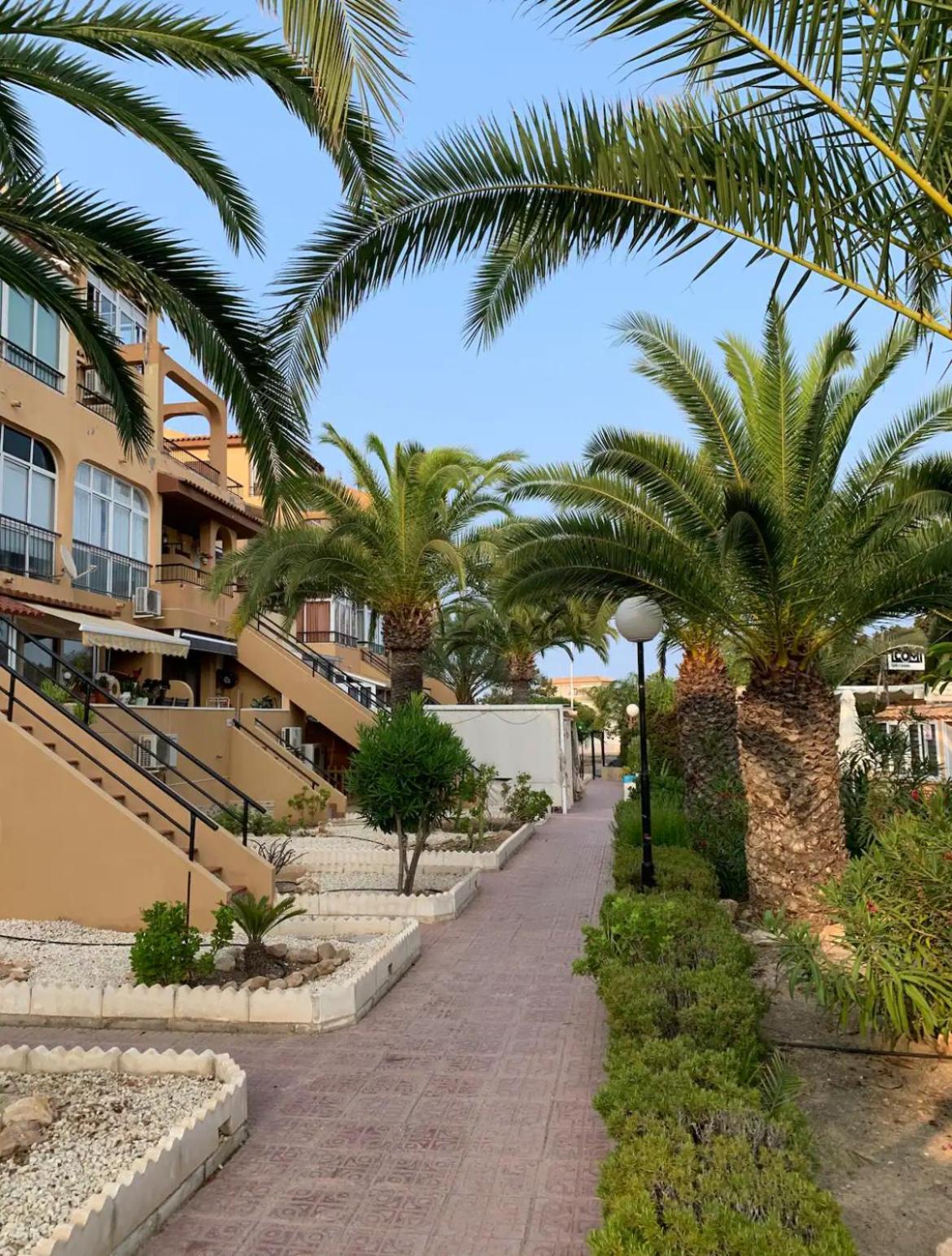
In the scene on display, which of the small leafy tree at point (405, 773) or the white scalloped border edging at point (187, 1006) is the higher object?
the small leafy tree at point (405, 773)

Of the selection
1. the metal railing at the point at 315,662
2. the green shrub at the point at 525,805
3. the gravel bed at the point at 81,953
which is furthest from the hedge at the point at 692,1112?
the metal railing at the point at 315,662

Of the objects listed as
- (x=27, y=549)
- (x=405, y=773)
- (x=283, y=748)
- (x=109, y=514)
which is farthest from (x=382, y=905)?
(x=109, y=514)

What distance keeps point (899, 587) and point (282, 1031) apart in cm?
→ 710

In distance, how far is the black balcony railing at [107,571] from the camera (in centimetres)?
1780

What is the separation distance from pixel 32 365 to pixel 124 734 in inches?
324

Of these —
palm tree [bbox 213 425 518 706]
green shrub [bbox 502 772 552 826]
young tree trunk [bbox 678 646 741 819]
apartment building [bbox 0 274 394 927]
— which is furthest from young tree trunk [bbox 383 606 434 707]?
young tree trunk [bbox 678 646 741 819]

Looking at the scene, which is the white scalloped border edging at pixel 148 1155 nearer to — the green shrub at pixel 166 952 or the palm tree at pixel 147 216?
the green shrub at pixel 166 952

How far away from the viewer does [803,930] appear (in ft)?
18.0

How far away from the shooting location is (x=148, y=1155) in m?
3.79

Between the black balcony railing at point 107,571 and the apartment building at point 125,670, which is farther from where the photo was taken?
the black balcony railing at point 107,571

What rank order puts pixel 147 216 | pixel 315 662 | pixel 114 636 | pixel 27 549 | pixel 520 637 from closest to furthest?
pixel 147 216, pixel 114 636, pixel 27 549, pixel 315 662, pixel 520 637

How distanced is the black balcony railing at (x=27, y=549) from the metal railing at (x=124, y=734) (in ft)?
4.20

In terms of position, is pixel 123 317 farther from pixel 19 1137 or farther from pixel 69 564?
pixel 19 1137

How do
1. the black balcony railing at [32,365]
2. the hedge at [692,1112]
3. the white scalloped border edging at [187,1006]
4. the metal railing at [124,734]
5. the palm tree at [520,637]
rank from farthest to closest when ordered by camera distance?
the palm tree at [520,637] < the black balcony railing at [32,365] < the metal railing at [124,734] < the white scalloped border edging at [187,1006] < the hedge at [692,1112]
